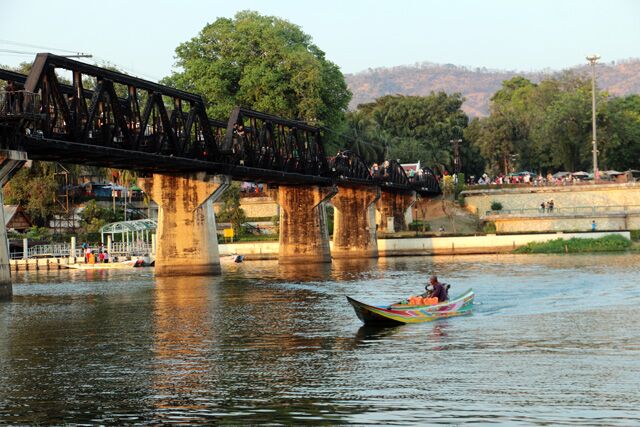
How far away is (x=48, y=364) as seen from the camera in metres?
35.2

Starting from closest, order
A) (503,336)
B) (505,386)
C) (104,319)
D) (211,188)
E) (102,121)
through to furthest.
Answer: (505,386) < (503,336) < (104,319) < (102,121) < (211,188)

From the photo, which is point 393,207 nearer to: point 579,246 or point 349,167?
point 349,167

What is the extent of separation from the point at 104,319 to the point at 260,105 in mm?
84516

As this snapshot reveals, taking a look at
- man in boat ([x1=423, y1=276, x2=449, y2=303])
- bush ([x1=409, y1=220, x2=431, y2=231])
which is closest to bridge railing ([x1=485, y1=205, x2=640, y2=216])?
bush ([x1=409, y1=220, x2=431, y2=231])

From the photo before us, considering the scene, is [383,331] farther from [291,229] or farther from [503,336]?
[291,229]

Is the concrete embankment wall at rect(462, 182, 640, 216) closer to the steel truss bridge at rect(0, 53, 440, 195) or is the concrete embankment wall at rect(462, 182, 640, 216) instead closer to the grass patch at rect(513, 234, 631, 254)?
the grass patch at rect(513, 234, 631, 254)

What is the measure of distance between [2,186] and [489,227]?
90.8 meters

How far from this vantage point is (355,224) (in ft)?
414

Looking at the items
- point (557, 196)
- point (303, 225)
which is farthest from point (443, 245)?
point (557, 196)

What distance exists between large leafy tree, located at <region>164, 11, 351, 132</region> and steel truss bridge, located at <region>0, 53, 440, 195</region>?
24.1 m

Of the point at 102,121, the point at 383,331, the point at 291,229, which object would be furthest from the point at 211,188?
the point at 383,331

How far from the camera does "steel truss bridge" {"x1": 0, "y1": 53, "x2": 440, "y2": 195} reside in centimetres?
5575

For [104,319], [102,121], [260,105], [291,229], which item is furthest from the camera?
[260,105]

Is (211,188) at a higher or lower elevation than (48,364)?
higher
